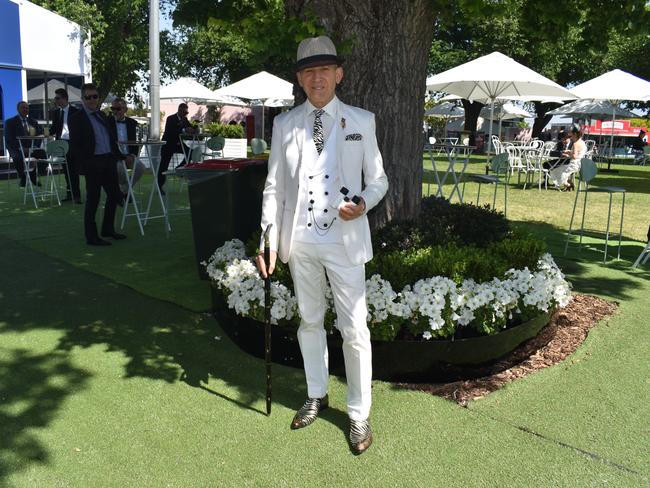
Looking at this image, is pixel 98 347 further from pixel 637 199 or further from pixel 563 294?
pixel 637 199

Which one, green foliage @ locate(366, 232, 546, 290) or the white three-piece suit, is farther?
green foliage @ locate(366, 232, 546, 290)

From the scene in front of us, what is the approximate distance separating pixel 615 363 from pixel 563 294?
65 centimetres

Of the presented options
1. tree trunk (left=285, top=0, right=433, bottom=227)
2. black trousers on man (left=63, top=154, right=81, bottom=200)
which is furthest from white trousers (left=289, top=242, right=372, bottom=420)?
black trousers on man (left=63, top=154, right=81, bottom=200)

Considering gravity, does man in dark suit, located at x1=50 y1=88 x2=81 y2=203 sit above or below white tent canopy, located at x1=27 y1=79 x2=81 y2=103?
below

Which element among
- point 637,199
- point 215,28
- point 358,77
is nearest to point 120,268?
point 215,28

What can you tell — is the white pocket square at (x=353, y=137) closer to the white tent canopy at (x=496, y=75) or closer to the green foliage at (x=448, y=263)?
the green foliage at (x=448, y=263)

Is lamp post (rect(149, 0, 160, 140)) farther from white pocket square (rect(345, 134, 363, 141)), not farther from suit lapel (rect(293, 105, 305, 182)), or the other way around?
Result: white pocket square (rect(345, 134, 363, 141))

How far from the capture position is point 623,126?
173 ft

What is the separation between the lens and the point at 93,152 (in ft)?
26.8

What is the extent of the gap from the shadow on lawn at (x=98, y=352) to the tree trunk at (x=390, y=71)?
1.83 meters

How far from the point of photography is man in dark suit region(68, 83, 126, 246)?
8031 mm

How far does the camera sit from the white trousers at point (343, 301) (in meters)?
3.31

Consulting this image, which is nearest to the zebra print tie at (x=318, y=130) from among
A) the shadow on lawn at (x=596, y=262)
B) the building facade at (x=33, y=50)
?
the shadow on lawn at (x=596, y=262)

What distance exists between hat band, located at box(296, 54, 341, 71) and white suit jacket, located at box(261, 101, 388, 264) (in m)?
0.25
